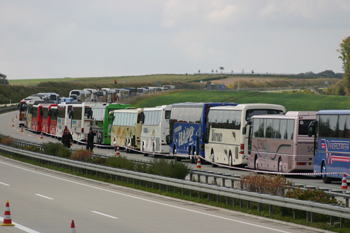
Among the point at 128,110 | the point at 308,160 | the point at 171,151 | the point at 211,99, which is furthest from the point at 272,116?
the point at 211,99

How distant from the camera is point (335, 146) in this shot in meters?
25.4

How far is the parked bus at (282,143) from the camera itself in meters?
28.7

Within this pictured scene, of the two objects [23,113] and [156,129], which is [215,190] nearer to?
[156,129]

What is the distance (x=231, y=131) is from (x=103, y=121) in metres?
20.6

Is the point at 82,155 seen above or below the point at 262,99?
below

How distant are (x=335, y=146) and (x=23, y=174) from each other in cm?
1373

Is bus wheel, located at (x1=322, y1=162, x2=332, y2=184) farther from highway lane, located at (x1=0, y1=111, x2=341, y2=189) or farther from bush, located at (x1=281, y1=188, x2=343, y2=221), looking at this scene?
bush, located at (x1=281, y1=188, x2=343, y2=221)

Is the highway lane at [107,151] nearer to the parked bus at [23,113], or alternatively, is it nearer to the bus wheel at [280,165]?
the bus wheel at [280,165]

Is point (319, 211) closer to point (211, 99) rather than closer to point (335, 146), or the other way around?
point (335, 146)

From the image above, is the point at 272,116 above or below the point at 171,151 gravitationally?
above

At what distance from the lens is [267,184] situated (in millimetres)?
17422

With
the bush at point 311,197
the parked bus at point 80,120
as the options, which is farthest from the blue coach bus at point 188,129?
the bush at point 311,197

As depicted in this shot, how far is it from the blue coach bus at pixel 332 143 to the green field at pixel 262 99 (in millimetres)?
51568

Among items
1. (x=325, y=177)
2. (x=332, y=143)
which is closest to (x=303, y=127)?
(x=332, y=143)
